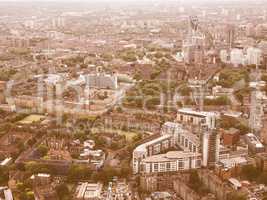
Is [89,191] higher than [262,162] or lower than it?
lower

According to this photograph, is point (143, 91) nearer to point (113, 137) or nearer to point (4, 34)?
point (113, 137)

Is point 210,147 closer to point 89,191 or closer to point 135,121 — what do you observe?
point 89,191

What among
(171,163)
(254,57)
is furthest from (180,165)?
(254,57)

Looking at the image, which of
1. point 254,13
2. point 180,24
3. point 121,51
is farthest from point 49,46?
point 254,13

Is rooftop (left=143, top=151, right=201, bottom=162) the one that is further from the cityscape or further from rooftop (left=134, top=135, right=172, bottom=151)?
rooftop (left=134, top=135, right=172, bottom=151)

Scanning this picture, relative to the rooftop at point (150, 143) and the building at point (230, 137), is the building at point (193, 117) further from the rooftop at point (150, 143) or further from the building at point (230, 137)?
the rooftop at point (150, 143)

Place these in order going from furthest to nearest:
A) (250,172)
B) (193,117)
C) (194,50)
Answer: (194,50), (193,117), (250,172)

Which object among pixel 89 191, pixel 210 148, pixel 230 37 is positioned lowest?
pixel 89 191
